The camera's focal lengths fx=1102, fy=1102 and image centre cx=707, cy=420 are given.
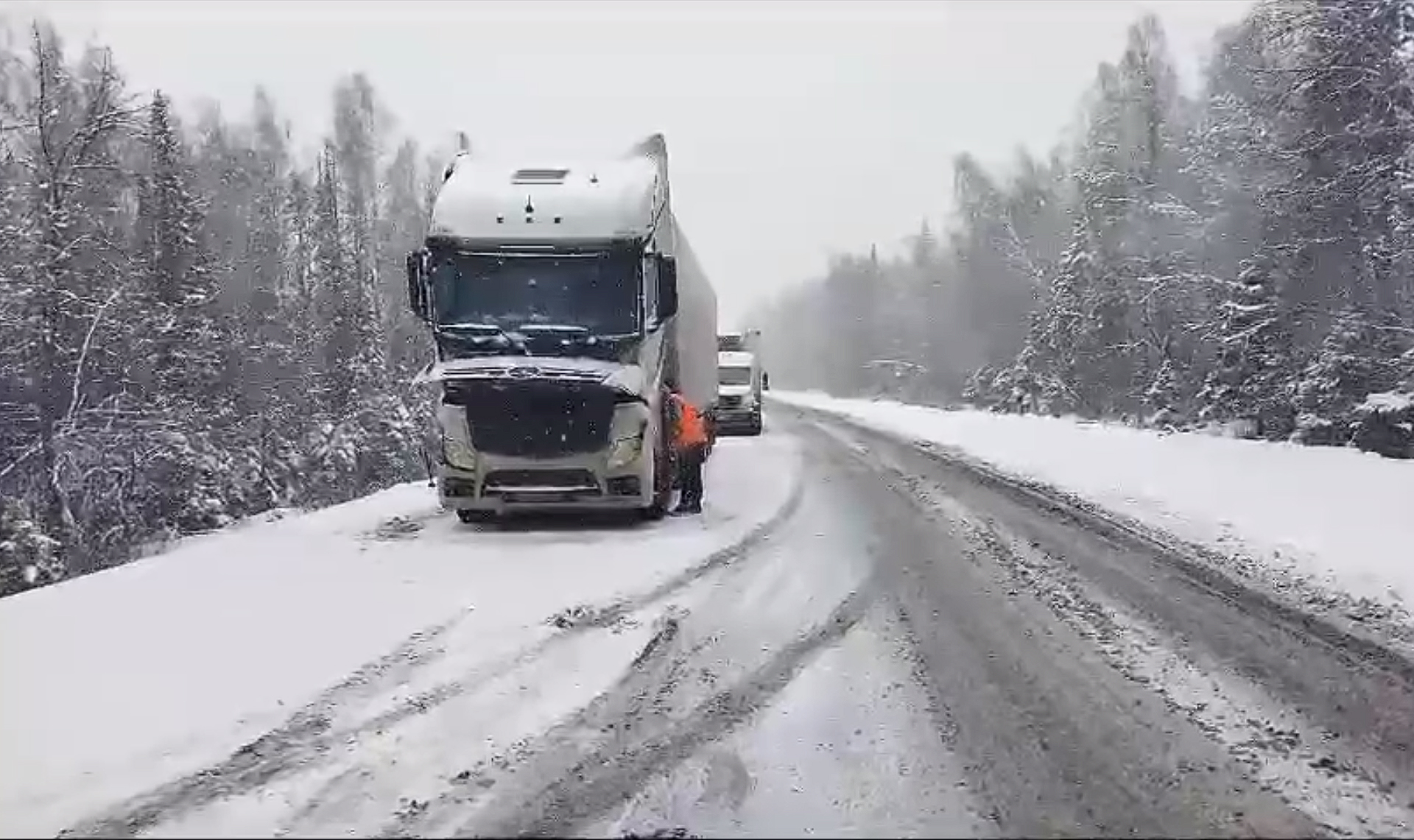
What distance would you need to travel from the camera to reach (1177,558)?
9461 millimetres

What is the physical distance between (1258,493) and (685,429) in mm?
6972

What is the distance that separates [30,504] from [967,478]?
666 inches

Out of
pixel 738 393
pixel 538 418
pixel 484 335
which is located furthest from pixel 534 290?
pixel 738 393

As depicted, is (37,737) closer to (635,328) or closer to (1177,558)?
(635,328)

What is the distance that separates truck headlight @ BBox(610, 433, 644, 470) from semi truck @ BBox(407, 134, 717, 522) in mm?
15

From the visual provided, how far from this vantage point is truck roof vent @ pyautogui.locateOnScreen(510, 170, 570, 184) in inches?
467

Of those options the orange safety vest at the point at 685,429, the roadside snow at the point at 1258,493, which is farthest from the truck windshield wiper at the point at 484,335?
the roadside snow at the point at 1258,493

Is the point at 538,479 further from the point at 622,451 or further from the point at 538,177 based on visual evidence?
the point at 538,177

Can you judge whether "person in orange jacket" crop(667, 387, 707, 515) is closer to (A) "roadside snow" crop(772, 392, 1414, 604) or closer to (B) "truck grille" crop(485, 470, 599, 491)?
(B) "truck grille" crop(485, 470, 599, 491)

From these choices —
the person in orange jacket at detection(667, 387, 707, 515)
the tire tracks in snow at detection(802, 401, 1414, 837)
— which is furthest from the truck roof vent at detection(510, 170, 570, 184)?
the tire tracks in snow at detection(802, 401, 1414, 837)

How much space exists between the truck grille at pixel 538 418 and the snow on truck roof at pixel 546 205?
5.39 feet

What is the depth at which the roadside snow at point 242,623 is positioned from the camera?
4.70 metres

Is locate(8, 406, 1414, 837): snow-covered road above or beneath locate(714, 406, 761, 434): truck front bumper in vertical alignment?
above

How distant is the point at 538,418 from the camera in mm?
11039
